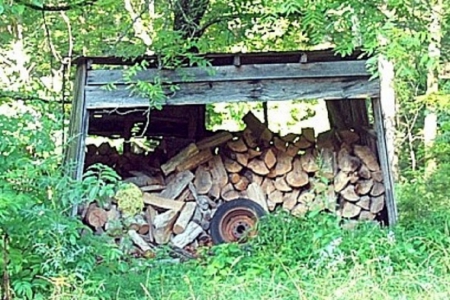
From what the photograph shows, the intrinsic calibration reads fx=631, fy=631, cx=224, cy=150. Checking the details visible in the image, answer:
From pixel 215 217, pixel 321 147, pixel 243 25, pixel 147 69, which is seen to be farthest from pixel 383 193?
pixel 147 69

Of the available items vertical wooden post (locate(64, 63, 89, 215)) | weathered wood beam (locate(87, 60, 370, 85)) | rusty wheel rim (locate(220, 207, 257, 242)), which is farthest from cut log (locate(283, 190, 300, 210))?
vertical wooden post (locate(64, 63, 89, 215))

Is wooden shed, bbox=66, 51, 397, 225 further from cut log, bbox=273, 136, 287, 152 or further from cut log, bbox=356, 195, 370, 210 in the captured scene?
cut log, bbox=273, 136, 287, 152

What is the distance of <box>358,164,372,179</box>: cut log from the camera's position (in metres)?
6.58

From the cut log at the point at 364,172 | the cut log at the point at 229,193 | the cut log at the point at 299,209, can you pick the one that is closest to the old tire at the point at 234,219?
the cut log at the point at 229,193

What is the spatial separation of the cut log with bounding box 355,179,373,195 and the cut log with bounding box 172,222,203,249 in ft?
5.54

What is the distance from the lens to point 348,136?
22.3ft

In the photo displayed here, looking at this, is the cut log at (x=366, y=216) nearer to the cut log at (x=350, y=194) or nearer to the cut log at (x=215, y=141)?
the cut log at (x=350, y=194)

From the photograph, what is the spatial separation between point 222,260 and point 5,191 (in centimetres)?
191

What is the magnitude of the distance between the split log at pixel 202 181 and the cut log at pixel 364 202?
1.57 metres

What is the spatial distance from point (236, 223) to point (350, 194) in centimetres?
122

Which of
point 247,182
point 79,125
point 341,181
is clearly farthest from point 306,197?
point 79,125

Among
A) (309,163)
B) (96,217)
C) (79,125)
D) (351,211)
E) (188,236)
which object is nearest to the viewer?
(79,125)

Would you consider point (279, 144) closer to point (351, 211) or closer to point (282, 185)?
point (282, 185)

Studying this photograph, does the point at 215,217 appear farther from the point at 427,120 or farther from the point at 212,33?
the point at 427,120
